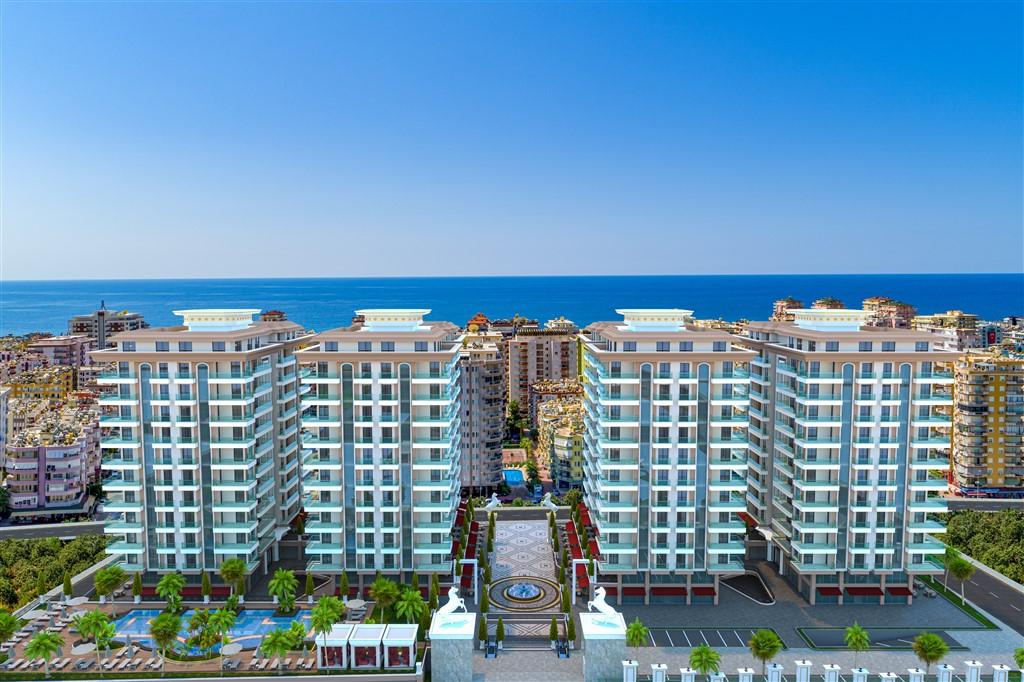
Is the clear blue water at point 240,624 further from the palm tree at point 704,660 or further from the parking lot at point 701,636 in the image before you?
the palm tree at point 704,660

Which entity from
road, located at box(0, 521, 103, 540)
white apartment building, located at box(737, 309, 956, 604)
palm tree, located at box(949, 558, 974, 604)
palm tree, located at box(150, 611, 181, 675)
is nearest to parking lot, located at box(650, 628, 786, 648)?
white apartment building, located at box(737, 309, 956, 604)

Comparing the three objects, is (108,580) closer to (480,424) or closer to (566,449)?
(480,424)

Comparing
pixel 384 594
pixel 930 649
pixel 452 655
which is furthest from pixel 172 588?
pixel 930 649

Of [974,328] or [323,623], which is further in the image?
[974,328]

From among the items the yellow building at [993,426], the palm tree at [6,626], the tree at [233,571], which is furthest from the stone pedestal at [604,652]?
the yellow building at [993,426]

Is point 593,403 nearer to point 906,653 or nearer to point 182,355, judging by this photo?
point 906,653

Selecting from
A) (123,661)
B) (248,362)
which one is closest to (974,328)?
(248,362)
